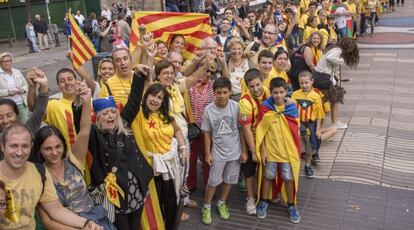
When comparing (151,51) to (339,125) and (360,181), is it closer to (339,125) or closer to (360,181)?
(360,181)

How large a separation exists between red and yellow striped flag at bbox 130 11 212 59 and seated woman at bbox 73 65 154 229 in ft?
8.67

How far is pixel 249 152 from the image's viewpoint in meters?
4.91

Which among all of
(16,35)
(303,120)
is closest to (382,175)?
(303,120)

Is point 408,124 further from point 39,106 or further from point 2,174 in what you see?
point 2,174

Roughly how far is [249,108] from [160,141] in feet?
3.71

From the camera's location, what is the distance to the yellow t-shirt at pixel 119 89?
4383 mm

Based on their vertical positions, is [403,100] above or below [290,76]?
below

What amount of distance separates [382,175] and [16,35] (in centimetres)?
2208

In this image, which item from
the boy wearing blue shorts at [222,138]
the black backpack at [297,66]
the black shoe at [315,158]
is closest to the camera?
the boy wearing blue shorts at [222,138]

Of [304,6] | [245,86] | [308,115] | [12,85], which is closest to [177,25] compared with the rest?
[245,86]

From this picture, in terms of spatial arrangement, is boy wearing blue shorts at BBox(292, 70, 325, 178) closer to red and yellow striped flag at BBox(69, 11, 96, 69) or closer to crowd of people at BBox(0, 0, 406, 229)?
crowd of people at BBox(0, 0, 406, 229)

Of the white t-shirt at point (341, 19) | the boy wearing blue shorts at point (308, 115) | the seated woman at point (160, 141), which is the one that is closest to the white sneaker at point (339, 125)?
the boy wearing blue shorts at point (308, 115)

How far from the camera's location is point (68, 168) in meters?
3.25

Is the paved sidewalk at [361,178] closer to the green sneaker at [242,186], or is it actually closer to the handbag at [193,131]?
the green sneaker at [242,186]
